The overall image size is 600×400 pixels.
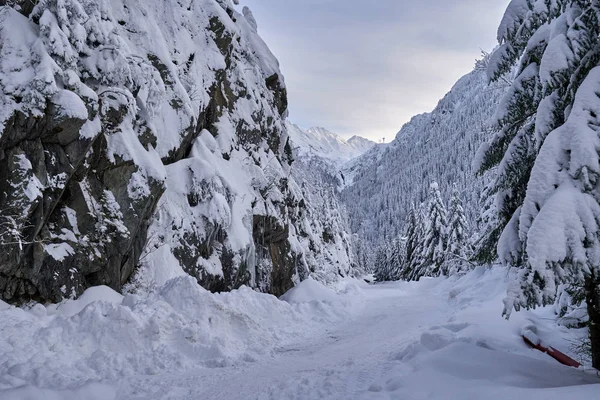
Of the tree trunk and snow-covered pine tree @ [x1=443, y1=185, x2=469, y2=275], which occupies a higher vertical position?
snow-covered pine tree @ [x1=443, y1=185, x2=469, y2=275]

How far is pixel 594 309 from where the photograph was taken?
5695 millimetres

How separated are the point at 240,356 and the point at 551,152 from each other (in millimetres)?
7195

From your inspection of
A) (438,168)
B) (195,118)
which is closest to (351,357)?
(195,118)

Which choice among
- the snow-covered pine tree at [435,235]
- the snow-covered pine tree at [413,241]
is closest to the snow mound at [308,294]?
the snow-covered pine tree at [435,235]

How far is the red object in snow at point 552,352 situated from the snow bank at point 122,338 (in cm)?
572

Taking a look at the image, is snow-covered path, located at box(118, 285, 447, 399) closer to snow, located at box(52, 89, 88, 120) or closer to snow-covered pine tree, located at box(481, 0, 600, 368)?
snow-covered pine tree, located at box(481, 0, 600, 368)

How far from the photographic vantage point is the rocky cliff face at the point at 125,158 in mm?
9164

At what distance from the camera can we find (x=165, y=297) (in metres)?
10.2

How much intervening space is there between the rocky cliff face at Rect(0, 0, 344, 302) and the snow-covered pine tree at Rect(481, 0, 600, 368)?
9.75m

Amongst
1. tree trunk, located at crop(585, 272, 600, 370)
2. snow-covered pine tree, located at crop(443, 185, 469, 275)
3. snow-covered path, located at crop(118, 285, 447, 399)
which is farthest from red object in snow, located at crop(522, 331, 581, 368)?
snow-covered pine tree, located at crop(443, 185, 469, 275)

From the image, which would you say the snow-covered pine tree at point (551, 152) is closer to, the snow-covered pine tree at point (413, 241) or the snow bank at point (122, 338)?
the snow bank at point (122, 338)

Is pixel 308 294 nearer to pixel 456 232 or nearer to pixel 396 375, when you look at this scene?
pixel 396 375

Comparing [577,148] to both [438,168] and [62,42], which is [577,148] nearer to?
[62,42]

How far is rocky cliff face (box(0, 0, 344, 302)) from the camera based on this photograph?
9164 mm
